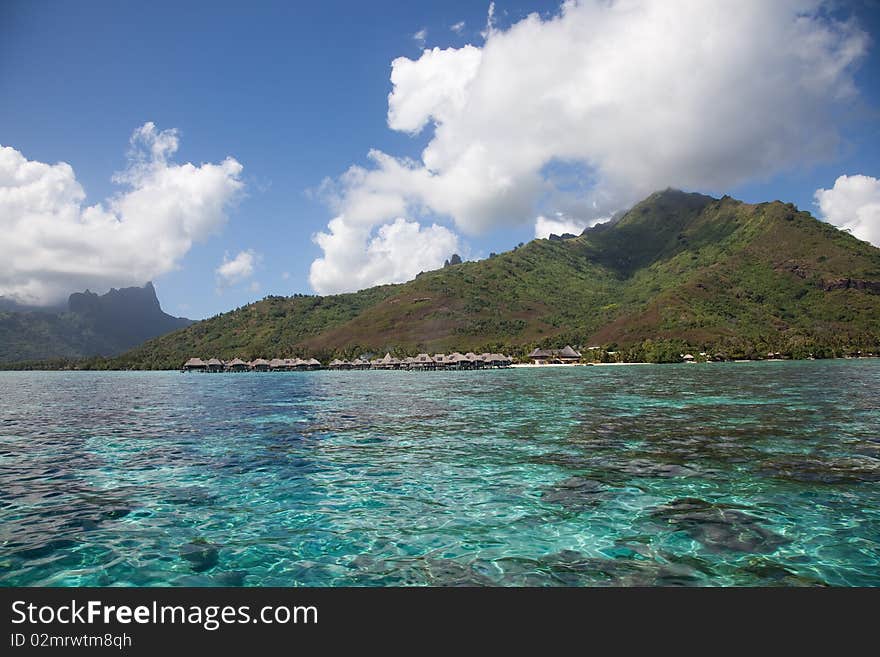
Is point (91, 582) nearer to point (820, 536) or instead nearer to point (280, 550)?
point (280, 550)

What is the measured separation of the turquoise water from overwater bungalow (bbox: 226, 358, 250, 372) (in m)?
129

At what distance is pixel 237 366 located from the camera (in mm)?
150750

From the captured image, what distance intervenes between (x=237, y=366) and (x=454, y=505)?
503ft

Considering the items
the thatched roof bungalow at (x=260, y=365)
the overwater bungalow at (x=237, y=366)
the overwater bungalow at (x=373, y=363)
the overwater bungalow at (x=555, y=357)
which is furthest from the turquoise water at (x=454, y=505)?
the overwater bungalow at (x=237, y=366)

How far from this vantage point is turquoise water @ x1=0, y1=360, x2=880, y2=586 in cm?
845

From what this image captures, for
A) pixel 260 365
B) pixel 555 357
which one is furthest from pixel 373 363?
pixel 555 357

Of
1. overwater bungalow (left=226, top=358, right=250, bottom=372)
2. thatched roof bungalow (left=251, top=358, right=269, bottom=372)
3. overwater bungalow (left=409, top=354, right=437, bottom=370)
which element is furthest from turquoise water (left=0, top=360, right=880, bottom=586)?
overwater bungalow (left=226, top=358, right=250, bottom=372)

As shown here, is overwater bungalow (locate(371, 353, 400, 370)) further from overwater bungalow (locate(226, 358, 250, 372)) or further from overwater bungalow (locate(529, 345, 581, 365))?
overwater bungalow (locate(529, 345, 581, 365))

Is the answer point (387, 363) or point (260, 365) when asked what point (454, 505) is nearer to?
point (387, 363)

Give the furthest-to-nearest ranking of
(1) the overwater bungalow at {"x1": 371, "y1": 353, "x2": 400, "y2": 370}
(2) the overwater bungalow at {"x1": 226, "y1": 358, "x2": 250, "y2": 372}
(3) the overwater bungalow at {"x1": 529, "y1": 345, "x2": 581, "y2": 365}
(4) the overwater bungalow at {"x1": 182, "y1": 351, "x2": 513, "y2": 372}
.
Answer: (1) the overwater bungalow at {"x1": 371, "y1": 353, "x2": 400, "y2": 370}
(2) the overwater bungalow at {"x1": 226, "y1": 358, "x2": 250, "y2": 372}
(3) the overwater bungalow at {"x1": 529, "y1": 345, "x2": 581, "y2": 365}
(4) the overwater bungalow at {"x1": 182, "y1": 351, "x2": 513, "y2": 372}

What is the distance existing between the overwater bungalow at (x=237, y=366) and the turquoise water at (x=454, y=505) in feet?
423

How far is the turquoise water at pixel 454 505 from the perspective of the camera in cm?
845
